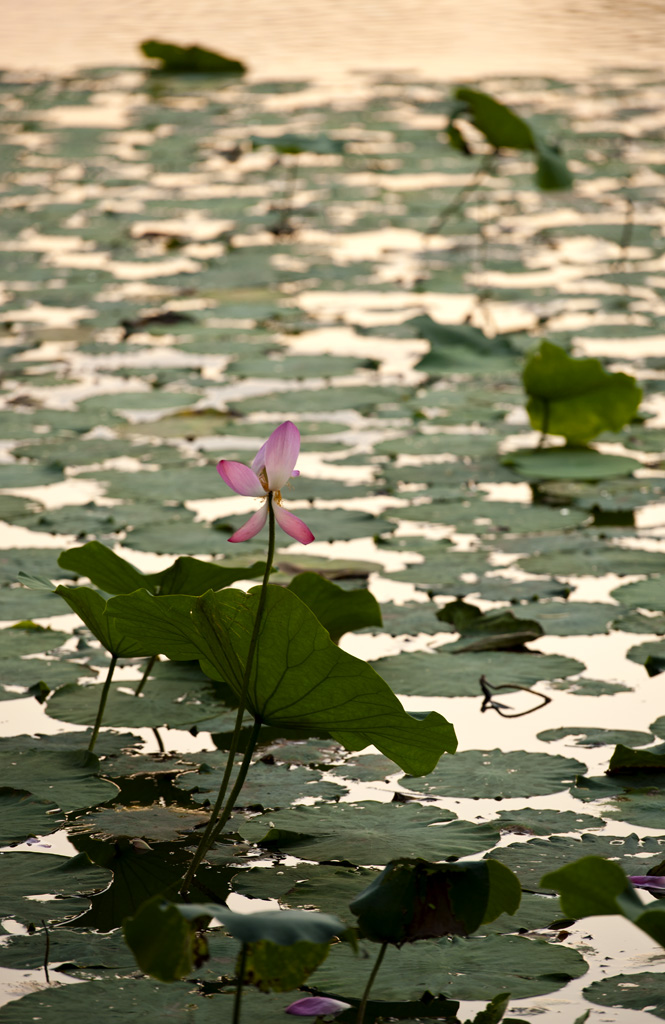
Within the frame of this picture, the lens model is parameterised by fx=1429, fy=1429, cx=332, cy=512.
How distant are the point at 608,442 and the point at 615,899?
2.24 metres

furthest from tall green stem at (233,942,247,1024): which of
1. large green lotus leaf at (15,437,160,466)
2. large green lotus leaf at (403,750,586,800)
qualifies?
large green lotus leaf at (15,437,160,466)

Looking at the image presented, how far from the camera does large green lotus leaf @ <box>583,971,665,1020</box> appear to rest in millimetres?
1256

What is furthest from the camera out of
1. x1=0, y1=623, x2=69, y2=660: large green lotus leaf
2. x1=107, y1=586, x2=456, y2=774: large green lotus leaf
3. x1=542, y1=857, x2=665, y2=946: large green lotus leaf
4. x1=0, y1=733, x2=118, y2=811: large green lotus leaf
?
x1=0, y1=623, x2=69, y2=660: large green lotus leaf

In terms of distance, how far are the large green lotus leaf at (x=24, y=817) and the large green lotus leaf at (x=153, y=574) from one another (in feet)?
0.88

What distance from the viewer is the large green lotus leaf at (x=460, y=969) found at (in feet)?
4.17

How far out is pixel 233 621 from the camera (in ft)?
4.44

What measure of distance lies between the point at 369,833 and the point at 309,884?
133mm

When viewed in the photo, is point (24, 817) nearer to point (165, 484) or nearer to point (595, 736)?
point (595, 736)

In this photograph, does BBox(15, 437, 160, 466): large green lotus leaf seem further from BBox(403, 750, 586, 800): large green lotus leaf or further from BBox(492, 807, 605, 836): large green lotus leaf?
BBox(492, 807, 605, 836): large green lotus leaf

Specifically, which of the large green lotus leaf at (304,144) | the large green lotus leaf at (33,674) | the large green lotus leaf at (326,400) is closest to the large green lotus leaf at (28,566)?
the large green lotus leaf at (33,674)

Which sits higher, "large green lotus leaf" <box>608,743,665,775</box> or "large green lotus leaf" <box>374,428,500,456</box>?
"large green lotus leaf" <box>608,743,665,775</box>

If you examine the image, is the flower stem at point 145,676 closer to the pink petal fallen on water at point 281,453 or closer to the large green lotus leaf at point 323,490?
the pink petal fallen on water at point 281,453

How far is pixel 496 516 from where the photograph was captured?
268 cm

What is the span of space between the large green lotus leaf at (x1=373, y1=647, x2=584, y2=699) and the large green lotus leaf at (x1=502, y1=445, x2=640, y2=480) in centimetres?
90
